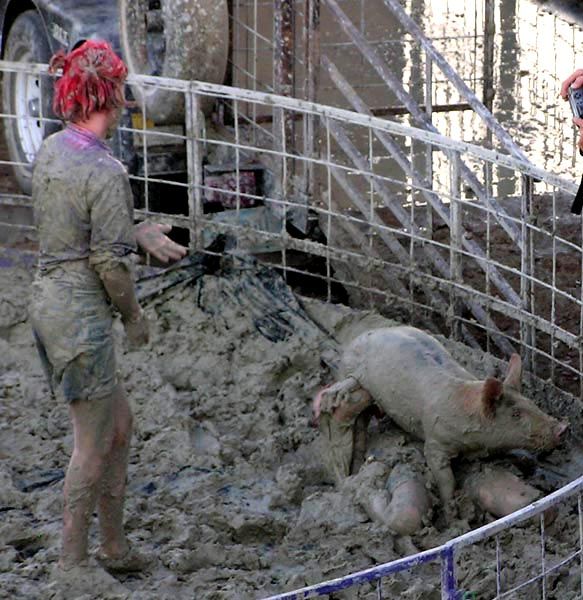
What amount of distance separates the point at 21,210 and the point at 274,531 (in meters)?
4.56

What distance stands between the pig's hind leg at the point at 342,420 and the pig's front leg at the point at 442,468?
470mm

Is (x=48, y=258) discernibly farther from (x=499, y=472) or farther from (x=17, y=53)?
(x=17, y=53)

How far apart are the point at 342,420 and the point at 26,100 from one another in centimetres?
444

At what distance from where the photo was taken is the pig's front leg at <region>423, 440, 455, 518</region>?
25.4 ft

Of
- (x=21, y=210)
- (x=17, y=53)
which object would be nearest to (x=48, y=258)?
(x=21, y=210)

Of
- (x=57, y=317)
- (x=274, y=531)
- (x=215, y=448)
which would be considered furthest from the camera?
(x=215, y=448)

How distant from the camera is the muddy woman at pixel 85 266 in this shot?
22.3 feet

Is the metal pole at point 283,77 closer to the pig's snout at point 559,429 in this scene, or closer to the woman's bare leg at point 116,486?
the pig's snout at point 559,429

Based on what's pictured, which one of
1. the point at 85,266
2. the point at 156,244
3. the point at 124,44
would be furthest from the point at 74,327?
the point at 124,44

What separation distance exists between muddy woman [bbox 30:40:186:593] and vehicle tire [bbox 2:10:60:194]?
4.54m

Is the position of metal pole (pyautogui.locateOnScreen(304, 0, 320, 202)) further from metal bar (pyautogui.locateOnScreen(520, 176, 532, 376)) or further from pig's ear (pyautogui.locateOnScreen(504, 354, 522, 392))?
pig's ear (pyautogui.locateOnScreen(504, 354, 522, 392))

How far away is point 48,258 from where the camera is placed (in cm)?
694

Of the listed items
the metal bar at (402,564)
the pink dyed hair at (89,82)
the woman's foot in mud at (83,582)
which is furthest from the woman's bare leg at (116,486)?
the metal bar at (402,564)

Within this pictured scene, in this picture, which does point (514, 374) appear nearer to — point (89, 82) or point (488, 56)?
point (89, 82)
